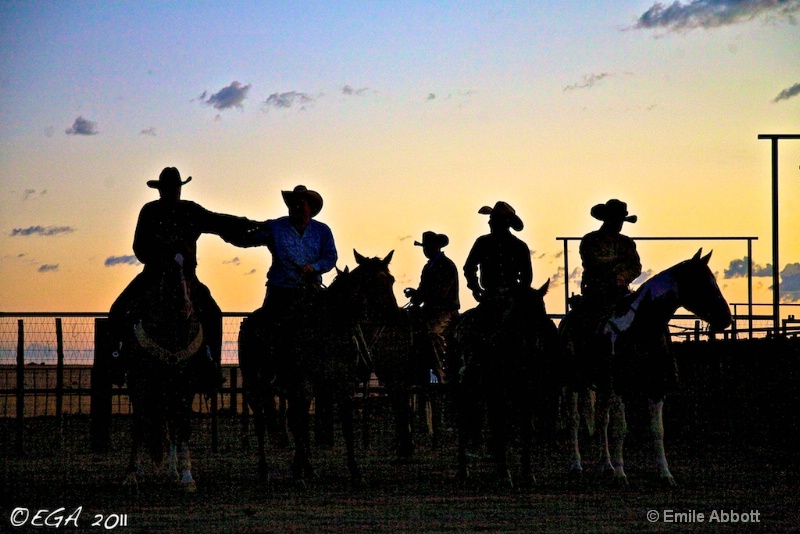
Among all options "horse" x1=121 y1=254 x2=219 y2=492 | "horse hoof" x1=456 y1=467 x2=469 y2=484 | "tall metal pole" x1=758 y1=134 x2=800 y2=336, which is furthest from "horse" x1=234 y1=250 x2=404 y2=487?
"tall metal pole" x1=758 y1=134 x2=800 y2=336

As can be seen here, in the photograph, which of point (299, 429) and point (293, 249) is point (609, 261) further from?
point (299, 429)

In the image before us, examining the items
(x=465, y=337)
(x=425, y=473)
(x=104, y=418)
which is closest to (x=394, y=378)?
(x=425, y=473)

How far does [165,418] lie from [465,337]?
3.50 m

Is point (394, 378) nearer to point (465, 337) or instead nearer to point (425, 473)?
point (425, 473)

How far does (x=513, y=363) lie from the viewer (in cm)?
1351

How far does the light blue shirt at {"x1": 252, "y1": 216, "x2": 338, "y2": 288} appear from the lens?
45.5 ft

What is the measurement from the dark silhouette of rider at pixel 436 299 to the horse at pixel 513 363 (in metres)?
4.36

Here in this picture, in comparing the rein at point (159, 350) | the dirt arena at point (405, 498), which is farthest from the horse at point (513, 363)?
the rein at point (159, 350)

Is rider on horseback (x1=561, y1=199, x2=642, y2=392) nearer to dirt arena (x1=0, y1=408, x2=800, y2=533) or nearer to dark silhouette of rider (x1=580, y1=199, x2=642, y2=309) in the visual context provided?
dark silhouette of rider (x1=580, y1=199, x2=642, y2=309)

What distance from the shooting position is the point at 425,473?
49.3 ft

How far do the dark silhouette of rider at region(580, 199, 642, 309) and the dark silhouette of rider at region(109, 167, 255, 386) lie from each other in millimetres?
4390

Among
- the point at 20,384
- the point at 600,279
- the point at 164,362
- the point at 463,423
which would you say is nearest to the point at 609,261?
the point at 600,279

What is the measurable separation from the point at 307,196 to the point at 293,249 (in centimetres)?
75

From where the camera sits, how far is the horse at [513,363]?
13.4 meters
